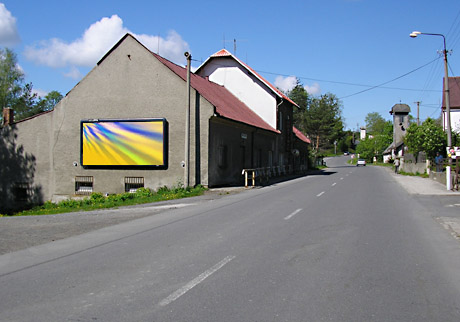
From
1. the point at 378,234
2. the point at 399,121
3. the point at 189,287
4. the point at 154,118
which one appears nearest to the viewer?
the point at 189,287

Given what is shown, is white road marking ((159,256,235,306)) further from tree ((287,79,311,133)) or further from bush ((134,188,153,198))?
tree ((287,79,311,133))

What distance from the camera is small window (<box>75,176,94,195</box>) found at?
24050mm

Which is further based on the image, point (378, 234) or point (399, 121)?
point (399, 121)

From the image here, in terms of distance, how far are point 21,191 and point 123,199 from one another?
1041 cm

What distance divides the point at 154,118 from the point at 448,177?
15747 millimetres

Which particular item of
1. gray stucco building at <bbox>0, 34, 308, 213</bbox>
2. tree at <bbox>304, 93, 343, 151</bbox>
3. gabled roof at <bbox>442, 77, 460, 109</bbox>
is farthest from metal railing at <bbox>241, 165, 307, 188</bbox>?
tree at <bbox>304, 93, 343, 151</bbox>

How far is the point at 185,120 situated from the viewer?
22.1 meters

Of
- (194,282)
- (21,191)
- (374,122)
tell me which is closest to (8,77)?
(21,191)

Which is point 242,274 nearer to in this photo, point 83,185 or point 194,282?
point 194,282

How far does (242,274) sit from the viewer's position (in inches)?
233

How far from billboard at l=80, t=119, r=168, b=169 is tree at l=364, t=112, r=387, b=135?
13187 cm

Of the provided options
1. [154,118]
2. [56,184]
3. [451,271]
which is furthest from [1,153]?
[451,271]

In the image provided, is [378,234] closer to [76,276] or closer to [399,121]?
[76,276]

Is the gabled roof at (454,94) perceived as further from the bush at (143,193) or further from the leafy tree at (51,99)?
the leafy tree at (51,99)
